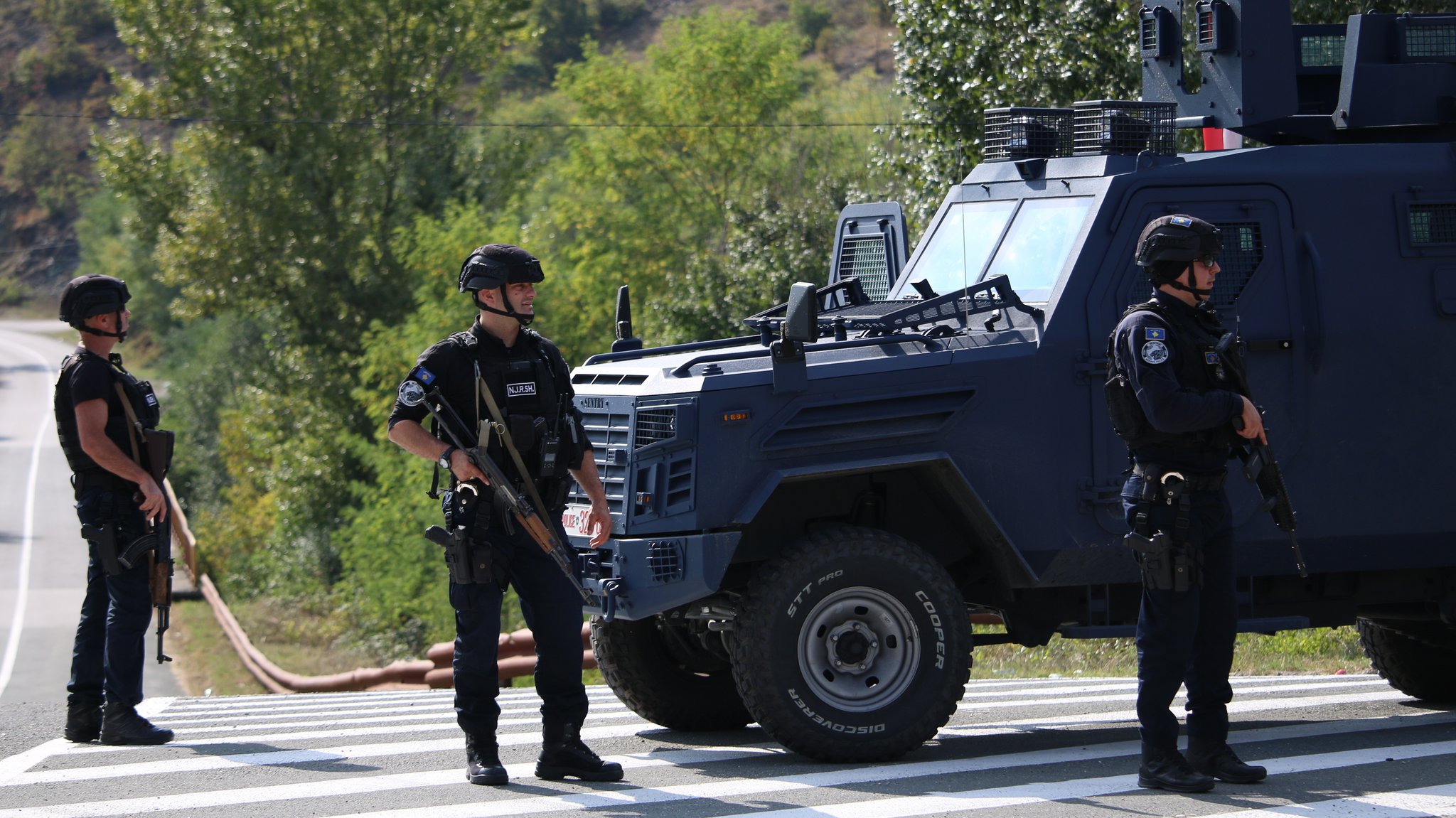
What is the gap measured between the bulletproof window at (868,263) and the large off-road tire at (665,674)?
228 centimetres

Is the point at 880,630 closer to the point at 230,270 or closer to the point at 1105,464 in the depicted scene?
the point at 1105,464

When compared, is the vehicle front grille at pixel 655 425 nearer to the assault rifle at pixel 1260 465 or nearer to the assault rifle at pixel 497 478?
the assault rifle at pixel 497 478

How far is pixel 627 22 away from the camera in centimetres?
10362

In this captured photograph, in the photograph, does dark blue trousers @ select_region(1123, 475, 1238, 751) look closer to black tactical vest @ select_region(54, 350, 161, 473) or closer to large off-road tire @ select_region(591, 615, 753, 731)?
large off-road tire @ select_region(591, 615, 753, 731)

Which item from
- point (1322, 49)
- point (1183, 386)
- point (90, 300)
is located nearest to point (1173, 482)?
point (1183, 386)

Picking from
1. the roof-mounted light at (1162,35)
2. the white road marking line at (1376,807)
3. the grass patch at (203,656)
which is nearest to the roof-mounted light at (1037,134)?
the roof-mounted light at (1162,35)

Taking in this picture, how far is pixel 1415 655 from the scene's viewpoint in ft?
29.2

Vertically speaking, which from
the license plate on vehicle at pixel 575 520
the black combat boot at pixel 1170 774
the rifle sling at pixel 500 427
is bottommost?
the black combat boot at pixel 1170 774

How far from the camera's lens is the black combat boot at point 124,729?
7.79 metres

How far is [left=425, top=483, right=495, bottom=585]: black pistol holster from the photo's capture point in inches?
256

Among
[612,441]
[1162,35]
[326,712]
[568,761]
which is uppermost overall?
[1162,35]

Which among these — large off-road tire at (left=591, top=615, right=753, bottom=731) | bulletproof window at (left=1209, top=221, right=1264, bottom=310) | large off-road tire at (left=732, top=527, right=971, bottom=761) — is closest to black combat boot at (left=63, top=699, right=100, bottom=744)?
large off-road tire at (left=591, top=615, right=753, bottom=731)

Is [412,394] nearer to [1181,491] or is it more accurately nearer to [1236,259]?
[1181,491]

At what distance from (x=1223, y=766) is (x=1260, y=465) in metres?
1.14
